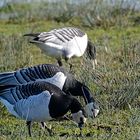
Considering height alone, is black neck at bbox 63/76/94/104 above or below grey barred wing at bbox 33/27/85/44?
above

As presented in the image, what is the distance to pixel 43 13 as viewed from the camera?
16.6m

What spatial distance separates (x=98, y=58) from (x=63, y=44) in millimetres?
649

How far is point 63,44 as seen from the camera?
1192 centimetres

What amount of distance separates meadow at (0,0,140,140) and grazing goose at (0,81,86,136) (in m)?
0.20

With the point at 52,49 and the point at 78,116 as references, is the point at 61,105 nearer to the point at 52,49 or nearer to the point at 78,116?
the point at 78,116

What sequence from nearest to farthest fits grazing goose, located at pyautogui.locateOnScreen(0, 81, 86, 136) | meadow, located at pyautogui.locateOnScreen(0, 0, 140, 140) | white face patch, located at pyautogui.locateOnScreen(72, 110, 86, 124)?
1. grazing goose, located at pyautogui.locateOnScreen(0, 81, 86, 136)
2. white face patch, located at pyautogui.locateOnScreen(72, 110, 86, 124)
3. meadow, located at pyautogui.locateOnScreen(0, 0, 140, 140)

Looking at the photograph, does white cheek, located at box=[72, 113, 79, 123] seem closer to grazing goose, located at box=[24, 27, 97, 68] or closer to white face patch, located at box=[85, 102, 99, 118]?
white face patch, located at box=[85, 102, 99, 118]

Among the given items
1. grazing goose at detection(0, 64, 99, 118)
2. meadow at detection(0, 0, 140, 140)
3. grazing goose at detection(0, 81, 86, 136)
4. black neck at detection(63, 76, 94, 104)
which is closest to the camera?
grazing goose at detection(0, 81, 86, 136)

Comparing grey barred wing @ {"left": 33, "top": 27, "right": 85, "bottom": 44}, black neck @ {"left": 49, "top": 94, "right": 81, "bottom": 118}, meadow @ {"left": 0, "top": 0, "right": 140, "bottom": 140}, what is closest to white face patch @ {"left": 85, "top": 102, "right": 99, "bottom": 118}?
meadow @ {"left": 0, "top": 0, "right": 140, "bottom": 140}

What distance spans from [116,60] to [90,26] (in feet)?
10.8

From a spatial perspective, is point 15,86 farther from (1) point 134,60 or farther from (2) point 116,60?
(2) point 116,60

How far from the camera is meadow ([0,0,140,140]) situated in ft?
26.3

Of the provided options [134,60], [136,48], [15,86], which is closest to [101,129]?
[15,86]

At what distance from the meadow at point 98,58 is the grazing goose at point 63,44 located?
8.1 inches
